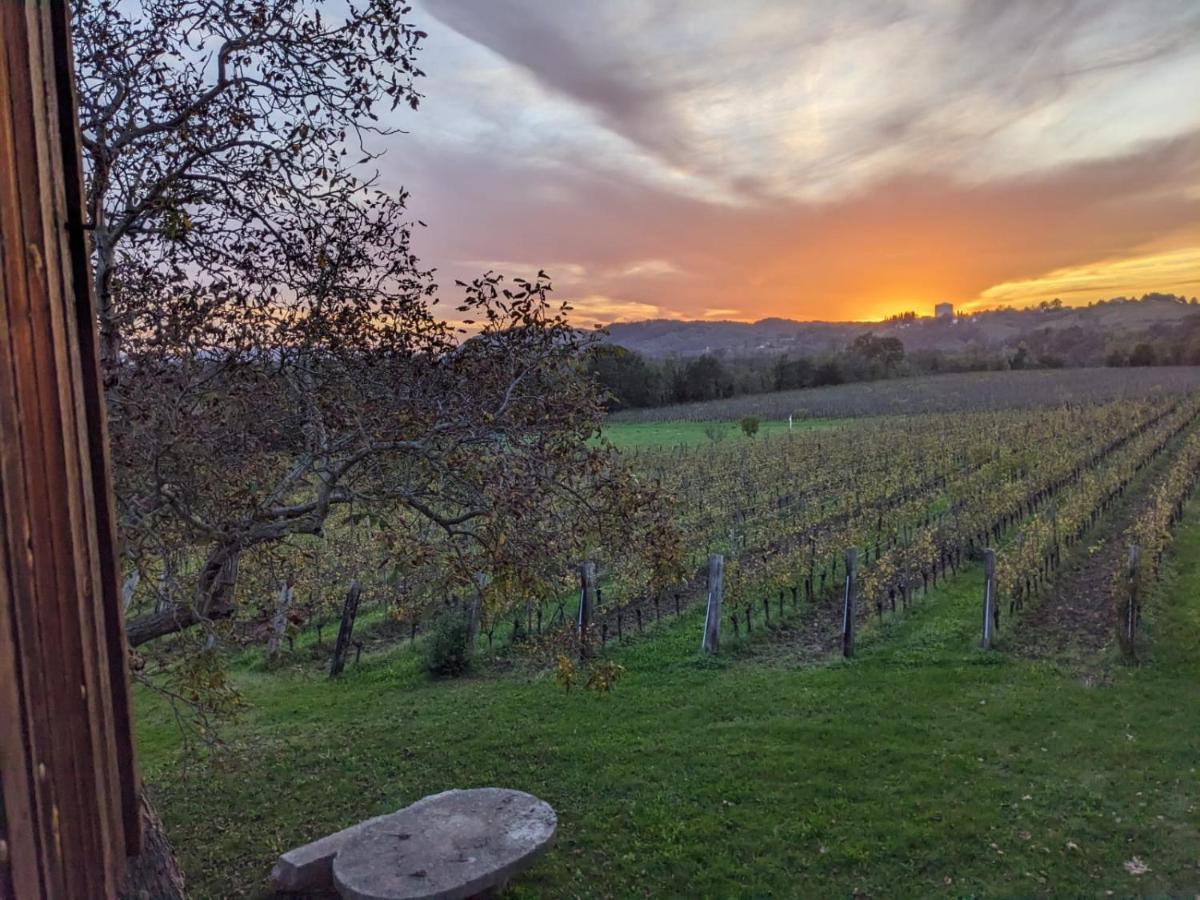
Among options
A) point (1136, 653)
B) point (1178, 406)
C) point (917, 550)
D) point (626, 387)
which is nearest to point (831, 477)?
point (917, 550)

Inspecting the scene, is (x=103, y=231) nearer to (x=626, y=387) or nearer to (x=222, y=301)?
(x=222, y=301)

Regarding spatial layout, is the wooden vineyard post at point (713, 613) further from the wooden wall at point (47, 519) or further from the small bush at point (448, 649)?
the wooden wall at point (47, 519)

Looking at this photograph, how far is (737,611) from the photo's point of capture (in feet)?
41.4

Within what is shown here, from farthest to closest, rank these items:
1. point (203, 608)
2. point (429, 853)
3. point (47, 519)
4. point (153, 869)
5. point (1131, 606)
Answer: point (1131, 606) → point (429, 853) → point (203, 608) → point (153, 869) → point (47, 519)

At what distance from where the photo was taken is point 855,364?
7669cm

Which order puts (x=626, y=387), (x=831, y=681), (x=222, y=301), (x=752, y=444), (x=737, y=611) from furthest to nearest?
(x=626, y=387) → (x=752, y=444) → (x=737, y=611) → (x=831, y=681) → (x=222, y=301)

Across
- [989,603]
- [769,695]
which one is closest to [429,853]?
[769,695]

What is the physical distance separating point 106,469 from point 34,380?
0.67 ft

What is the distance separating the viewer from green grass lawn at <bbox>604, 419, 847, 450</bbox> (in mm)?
40438

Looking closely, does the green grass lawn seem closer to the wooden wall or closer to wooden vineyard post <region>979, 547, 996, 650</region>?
wooden vineyard post <region>979, 547, 996, 650</region>

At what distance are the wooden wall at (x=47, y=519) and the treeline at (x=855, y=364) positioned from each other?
53.6 m

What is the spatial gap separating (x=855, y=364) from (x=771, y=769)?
74.2m

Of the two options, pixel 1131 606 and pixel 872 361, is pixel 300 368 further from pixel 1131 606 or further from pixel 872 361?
pixel 872 361

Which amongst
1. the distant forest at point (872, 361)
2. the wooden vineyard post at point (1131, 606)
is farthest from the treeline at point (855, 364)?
the wooden vineyard post at point (1131, 606)
